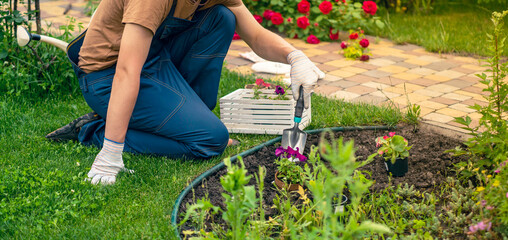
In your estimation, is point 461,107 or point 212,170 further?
point 461,107

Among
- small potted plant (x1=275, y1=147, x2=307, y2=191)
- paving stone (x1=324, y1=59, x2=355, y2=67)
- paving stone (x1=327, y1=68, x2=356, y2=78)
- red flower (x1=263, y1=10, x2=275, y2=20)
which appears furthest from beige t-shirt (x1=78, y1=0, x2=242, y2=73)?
red flower (x1=263, y1=10, x2=275, y2=20)

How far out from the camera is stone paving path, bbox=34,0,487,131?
3.52 metres

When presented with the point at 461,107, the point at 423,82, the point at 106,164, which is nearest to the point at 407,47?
the point at 423,82

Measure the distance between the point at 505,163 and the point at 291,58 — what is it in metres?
1.17

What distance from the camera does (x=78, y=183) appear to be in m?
2.38

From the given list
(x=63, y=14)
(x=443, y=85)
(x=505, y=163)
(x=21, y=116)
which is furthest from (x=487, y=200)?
(x=63, y=14)

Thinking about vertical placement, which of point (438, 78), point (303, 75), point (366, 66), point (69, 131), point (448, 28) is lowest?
point (69, 131)

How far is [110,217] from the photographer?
7.01 feet

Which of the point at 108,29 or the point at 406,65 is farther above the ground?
the point at 108,29

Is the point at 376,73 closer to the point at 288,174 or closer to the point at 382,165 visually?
the point at 382,165

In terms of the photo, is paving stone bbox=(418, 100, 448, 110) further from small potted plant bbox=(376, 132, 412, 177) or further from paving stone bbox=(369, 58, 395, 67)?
small potted plant bbox=(376, 132, 412, 177)

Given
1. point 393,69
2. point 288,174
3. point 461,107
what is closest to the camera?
point 288,174

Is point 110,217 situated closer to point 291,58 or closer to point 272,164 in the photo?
point 272,164

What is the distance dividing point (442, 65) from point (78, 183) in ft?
10.1
